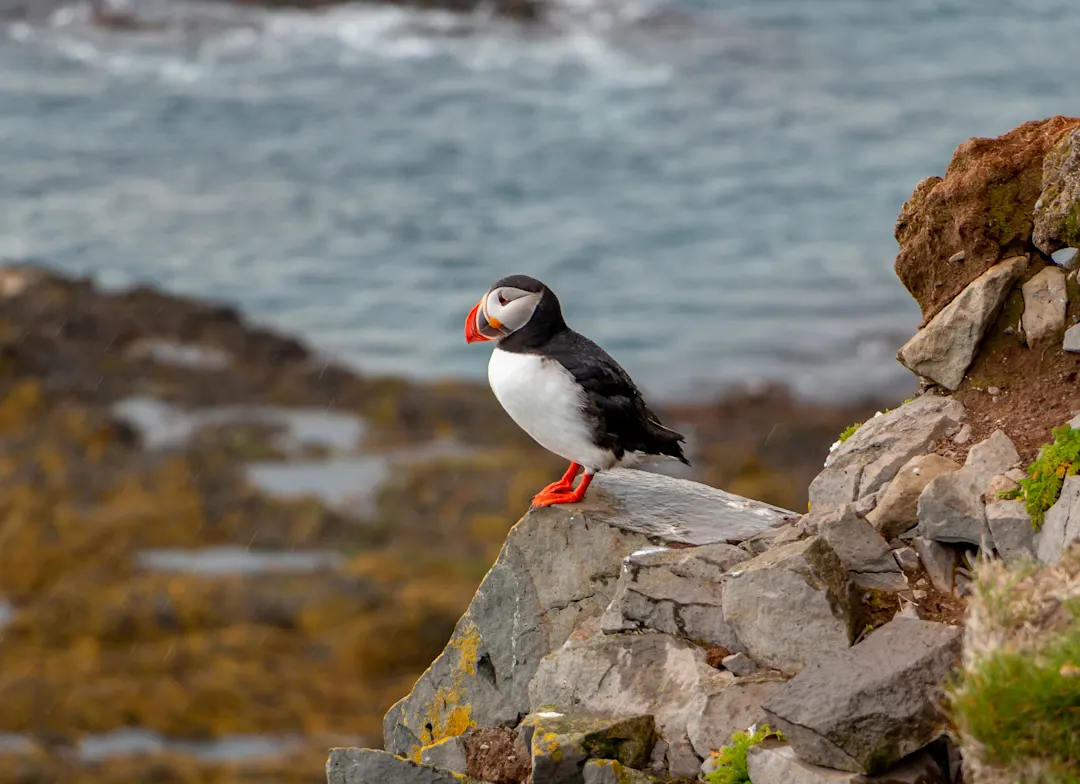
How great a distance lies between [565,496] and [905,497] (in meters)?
2.52

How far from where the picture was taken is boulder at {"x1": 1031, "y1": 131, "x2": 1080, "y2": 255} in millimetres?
8656

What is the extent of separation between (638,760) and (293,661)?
15059mm

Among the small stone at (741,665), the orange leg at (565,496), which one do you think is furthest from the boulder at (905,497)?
the orange leg at (565,496)

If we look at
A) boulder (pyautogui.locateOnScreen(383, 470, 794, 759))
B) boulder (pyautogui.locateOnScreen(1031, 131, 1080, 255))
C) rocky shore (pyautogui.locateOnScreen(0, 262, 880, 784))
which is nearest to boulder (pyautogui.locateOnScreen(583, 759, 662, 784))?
boulder (pyautogui.locateOnScreen(383, 470, 794, 759))

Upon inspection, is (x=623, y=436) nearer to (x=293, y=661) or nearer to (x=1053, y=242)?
(x=1053, y=242)

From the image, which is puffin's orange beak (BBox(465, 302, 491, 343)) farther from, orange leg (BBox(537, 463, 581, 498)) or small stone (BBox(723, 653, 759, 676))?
small stone (BBox(723, 653, 759, 676))

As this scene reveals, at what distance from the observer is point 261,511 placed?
2531 centimetres

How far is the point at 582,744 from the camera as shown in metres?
7.77

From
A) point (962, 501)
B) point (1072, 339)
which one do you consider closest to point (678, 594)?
point (962, 501)

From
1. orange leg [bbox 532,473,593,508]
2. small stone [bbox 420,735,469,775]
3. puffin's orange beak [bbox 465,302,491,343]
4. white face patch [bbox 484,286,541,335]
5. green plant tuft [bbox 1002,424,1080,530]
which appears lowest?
small stone [bbox 420,735,469,775]

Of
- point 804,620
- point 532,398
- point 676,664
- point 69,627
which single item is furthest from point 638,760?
point 69,627

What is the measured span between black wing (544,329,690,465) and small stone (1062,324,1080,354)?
9.52 feet

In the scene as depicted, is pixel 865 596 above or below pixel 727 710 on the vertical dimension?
above

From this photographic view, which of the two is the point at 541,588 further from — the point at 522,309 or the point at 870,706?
the point at 870,706
